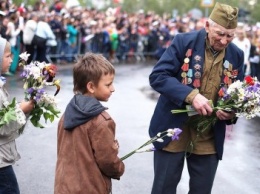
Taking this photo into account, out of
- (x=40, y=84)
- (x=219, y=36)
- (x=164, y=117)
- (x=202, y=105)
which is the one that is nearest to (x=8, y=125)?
(x=40, y=84)

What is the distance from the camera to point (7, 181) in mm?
3898

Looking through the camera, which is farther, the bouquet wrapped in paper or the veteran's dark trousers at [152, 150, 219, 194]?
the veteran's dark trousers at [152, 150, 219, 194]

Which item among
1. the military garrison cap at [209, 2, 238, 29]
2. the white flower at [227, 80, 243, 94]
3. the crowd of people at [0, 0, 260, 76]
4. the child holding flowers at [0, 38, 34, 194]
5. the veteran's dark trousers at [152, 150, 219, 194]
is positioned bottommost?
the crowd of people at [0, 0, 260, 76]

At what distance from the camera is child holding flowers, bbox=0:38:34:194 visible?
3.56 metres

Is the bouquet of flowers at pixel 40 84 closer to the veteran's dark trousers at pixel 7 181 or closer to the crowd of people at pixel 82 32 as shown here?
the veteran's dark trousers at pixel 7 181

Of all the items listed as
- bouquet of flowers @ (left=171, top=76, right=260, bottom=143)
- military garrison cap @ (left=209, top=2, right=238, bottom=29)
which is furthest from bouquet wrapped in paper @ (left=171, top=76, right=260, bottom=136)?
military garrison cap @ (left=209, top=2, right=238, bottom=29)

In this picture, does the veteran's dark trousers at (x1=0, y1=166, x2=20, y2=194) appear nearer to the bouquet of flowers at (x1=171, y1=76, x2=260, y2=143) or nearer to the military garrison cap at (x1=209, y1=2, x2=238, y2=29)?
the bouquet of flowers at (x1=171, y1=76, x2=260, y2=143)

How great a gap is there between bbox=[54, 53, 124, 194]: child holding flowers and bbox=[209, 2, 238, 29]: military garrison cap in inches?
40.6

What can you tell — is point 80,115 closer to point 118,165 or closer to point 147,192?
point 118,165

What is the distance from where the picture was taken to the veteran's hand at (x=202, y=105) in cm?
379

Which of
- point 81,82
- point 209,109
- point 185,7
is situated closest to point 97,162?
point 81,82

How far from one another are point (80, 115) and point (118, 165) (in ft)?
1.29

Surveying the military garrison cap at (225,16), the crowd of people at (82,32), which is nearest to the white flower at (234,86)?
the military garrison cap at (225,16)

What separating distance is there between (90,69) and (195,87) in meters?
1.07
